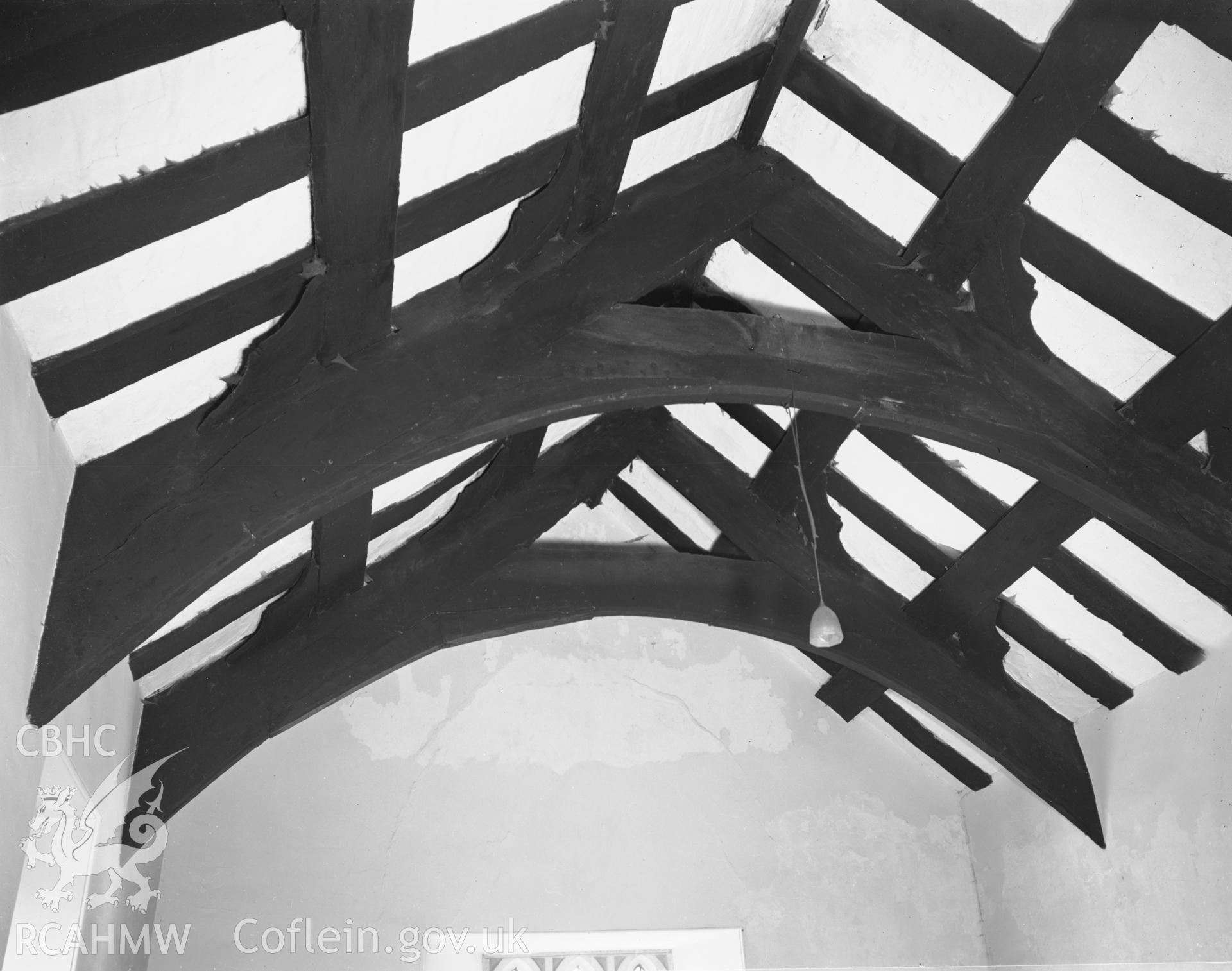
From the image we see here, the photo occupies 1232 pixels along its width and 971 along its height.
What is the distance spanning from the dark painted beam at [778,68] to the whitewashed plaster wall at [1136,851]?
8.70 ft

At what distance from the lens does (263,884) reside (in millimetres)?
4656

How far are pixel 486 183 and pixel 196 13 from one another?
3.43 ft

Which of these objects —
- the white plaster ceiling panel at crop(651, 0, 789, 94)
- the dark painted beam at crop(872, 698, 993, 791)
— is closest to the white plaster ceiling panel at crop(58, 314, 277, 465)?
the white plaster ceiling panel at crop(651, 0, 789, 94)

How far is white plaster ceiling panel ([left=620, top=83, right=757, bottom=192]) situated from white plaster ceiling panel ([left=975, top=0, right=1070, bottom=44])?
0.83 m

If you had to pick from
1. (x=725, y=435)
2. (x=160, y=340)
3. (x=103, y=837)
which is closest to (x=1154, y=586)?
(x=725, y=435)

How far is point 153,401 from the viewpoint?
2.66m

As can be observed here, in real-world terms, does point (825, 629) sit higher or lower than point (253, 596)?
lower

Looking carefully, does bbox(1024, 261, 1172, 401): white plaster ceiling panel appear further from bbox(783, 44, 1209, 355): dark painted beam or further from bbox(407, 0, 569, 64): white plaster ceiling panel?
bbox(407, 0, 569, 64): white plaster ceiling panel

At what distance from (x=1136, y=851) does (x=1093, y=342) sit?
2.33 meters

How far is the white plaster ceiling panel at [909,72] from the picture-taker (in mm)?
3078

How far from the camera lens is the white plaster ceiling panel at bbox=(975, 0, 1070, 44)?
2824mm

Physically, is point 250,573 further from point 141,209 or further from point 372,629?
point 141,209

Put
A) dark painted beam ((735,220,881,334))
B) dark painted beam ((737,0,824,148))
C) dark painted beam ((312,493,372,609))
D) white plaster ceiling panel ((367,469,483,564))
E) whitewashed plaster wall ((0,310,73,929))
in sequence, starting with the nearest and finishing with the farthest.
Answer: whitewashed plaster wall ((0,310,73,929)), dark painted beam ((737,0,824,148)), dark painted beam ((312,493,372,609)), dark painted beam ((735,220,881,334)), white plaster ceiling panel ((367,469,483,564))

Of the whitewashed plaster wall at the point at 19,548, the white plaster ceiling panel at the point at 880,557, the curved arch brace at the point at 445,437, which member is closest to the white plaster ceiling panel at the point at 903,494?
the white plaster ceiling panel at the point at 880,557
